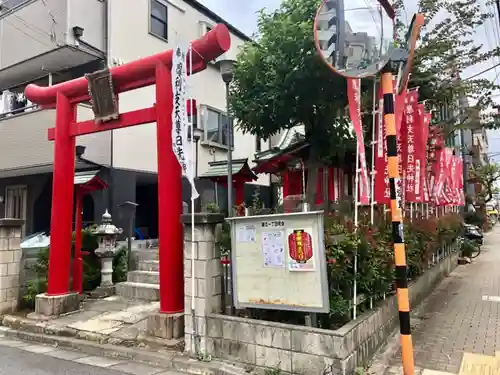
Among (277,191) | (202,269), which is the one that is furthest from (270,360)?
(277,191)

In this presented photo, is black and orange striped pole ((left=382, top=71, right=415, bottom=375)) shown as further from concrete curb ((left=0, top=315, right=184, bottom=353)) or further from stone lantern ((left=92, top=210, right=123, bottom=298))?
stone lantern ((left=92, top=210, right=123, bottom=298))

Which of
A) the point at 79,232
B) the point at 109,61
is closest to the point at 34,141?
the point at 109,61

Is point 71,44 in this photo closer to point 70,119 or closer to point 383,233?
point 70,119

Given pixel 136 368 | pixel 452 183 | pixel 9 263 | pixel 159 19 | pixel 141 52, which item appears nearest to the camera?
pixel 136 368

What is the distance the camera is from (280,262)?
5.26 m

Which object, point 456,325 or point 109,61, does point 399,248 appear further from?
point 109,61

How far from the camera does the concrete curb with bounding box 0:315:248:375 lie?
17.7 ft

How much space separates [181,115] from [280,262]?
2.69 m

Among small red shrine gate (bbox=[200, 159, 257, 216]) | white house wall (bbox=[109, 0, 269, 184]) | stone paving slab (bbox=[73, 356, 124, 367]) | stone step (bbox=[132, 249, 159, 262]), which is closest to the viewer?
stone paving slab (bbox=[73, 356, 124, 367])

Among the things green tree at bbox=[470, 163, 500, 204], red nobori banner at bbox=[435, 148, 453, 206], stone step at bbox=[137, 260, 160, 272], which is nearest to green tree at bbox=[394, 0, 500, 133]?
red nobori banner at bbox=[435, 148, 453, 206]

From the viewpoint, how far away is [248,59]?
10016mm

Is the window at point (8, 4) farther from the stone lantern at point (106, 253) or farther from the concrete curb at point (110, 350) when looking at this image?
the concrete curb at point (110, 350)

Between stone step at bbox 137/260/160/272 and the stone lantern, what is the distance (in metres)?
0.69

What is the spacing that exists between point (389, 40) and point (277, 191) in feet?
53.6
